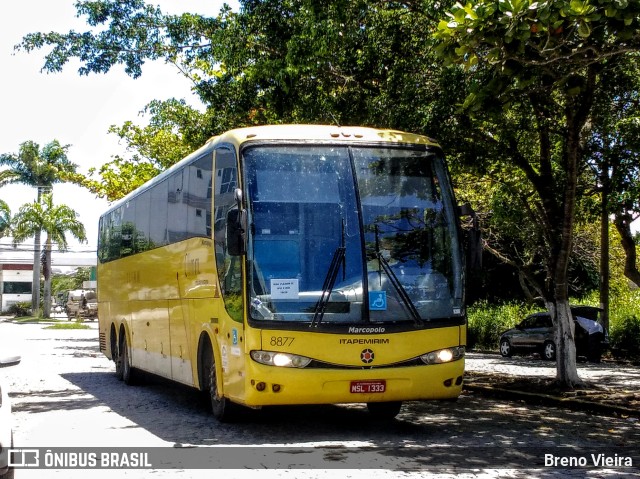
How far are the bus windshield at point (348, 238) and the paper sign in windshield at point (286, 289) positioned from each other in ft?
0.04

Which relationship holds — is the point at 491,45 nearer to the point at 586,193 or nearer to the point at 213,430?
the point at 213,430

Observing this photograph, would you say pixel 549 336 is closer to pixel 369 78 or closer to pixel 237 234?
pixel 369 78

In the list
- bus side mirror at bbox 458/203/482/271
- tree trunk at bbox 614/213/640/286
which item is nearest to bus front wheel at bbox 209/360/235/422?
bus side mirror at bbox 458/203/482/271

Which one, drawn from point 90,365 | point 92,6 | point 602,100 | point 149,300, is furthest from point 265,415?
point 90,365

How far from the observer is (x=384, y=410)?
12.0m

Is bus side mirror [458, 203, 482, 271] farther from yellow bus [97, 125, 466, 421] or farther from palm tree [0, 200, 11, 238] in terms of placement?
palm tree [0, 200, 11, 238]

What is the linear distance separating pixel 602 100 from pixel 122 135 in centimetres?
2374

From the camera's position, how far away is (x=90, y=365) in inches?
916

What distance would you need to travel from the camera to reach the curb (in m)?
12.9

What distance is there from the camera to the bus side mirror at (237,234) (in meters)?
10.1

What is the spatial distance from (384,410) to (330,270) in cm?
270

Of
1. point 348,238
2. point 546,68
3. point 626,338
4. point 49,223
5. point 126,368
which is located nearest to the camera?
point 348,238

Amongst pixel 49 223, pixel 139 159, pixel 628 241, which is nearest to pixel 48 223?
pixel 49 223

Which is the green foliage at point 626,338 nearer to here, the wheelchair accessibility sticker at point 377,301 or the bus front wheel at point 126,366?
the bus front wheel at point 126,366
